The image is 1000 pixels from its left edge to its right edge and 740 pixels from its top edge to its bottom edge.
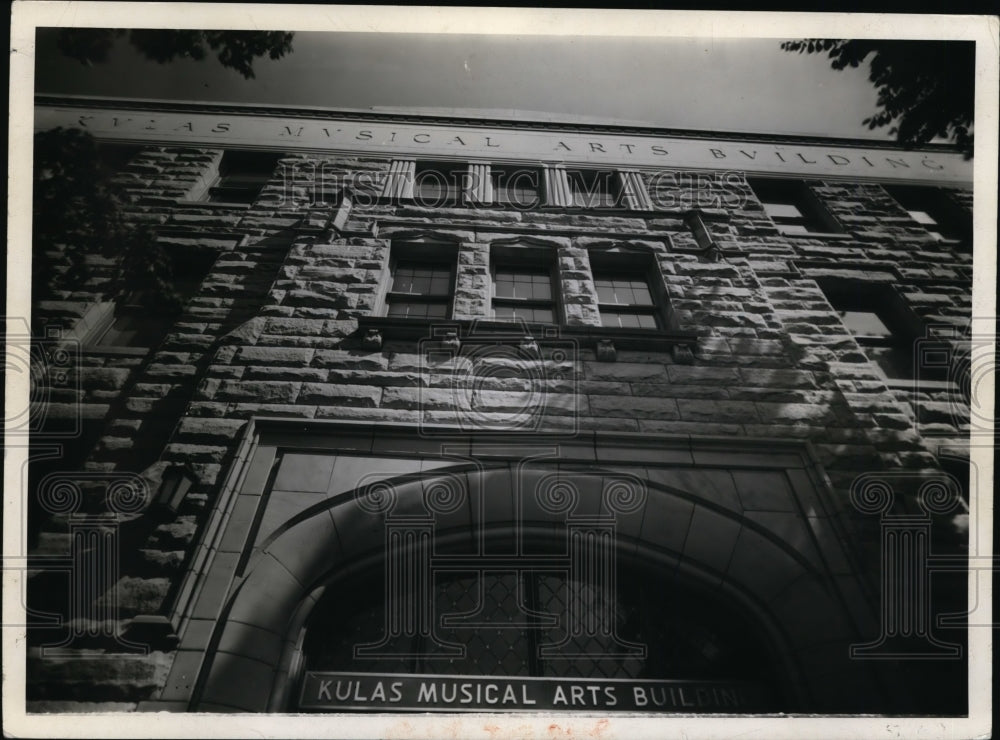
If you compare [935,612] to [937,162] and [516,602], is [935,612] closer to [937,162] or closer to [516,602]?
[516,602]

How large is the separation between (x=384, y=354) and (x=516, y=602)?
279 centimetres

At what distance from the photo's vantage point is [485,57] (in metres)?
6.66

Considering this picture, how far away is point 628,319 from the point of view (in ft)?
23.0

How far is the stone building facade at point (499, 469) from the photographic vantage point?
13.9 feet

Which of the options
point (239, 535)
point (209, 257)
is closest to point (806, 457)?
point (239, 535)

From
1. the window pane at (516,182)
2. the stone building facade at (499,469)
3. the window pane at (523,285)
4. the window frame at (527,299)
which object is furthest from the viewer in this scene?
the window pane at (516,182)

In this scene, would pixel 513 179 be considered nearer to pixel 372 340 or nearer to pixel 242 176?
pixel 242 176

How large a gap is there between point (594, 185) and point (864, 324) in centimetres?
448

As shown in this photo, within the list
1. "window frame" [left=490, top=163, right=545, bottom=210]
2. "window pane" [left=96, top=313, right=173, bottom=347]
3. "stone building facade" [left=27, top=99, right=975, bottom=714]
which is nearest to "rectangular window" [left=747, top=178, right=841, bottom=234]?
"stone building facade" [left=27, top=99, right=975, bottom=714]

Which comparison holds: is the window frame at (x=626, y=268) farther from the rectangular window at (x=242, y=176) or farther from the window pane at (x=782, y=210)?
the rectangular window at (x=242, y=176)

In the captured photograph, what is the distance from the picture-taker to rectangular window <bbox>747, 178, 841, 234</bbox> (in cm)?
882

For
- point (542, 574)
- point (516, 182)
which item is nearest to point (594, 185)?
point (516, 182)

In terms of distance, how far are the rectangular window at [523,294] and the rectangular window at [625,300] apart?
2.16 ft

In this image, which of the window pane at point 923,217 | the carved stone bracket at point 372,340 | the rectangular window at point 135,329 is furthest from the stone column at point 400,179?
the window pane at point 923,217
